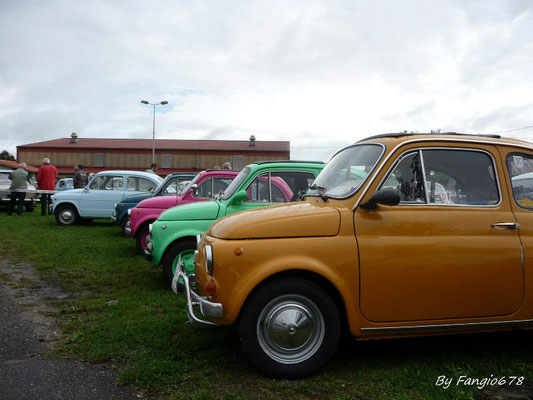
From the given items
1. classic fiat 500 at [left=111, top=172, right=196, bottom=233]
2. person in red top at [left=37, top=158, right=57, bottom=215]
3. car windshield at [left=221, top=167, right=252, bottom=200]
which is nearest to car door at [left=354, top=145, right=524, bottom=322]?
car windshield at [left=221, top=167, right=252, bottom=200]

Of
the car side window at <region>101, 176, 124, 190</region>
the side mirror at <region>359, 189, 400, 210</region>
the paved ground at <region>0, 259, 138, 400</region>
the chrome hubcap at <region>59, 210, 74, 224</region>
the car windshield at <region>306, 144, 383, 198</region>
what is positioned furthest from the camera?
the chrome hubcap at <region>59, 210, 74, 224</region>

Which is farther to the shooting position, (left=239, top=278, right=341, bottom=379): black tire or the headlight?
the headlight

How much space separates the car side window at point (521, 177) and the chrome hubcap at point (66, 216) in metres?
14.1

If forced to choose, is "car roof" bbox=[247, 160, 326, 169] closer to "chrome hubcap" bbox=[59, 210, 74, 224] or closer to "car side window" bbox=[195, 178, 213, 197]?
"car side window" bbox=[195, 178, 213, 197]

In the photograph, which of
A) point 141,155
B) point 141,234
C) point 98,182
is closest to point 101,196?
point 98,182

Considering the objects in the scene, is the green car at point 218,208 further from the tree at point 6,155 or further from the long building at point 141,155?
the tree at point 6,155

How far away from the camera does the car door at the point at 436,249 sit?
3.72 meters

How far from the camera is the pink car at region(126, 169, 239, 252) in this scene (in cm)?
877

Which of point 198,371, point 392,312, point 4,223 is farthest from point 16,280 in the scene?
point 4,223

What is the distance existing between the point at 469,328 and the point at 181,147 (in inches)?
2328

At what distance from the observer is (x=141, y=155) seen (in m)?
61.0

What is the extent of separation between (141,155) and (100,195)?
47265 millimetres

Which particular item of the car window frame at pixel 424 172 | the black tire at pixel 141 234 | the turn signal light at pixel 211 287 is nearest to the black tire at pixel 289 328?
the turn signal light at pixel 211 287

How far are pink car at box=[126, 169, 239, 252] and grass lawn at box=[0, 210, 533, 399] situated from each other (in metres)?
2.43
